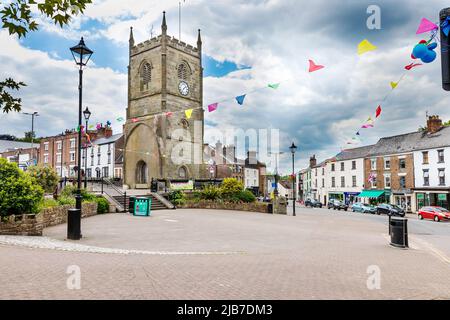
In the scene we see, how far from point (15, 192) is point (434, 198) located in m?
41.4

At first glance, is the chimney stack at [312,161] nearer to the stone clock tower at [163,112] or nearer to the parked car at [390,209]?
the stone clock tower at [163,112]

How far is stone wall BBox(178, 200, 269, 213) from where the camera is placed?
26766 mm

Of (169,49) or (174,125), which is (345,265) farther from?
(169,49)

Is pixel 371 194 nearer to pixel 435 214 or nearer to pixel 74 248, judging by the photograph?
pixel 435 214

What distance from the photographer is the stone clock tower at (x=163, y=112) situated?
39969 mm

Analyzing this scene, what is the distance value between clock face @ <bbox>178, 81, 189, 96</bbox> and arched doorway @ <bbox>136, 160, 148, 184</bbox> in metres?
10.3

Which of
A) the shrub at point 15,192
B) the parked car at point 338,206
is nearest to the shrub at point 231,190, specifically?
the shrub at point 15,192

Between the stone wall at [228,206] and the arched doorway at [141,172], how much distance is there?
53.3ft

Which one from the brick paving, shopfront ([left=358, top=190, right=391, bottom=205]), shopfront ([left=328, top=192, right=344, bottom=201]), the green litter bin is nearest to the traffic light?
the brick paving

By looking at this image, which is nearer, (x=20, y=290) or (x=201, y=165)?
(x=20, y=290)

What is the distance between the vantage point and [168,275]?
20.4ft
